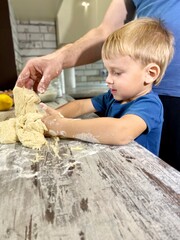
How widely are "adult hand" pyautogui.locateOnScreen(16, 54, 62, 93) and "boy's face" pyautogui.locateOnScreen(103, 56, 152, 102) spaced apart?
22cm

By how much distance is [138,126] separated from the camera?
538mm

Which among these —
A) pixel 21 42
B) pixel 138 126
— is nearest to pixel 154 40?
pixel 138 126

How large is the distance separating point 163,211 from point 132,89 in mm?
411

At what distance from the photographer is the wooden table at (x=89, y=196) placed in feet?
0.81

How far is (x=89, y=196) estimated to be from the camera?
31 cm

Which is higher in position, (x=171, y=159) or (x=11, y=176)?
(x=11, y=176)

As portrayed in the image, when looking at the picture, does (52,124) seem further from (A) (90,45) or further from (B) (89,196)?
(A) (90,45)

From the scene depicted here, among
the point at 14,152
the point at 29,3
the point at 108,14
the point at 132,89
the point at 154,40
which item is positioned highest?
the point at 29,3

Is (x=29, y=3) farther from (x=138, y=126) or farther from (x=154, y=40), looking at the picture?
(x=138, y=126)

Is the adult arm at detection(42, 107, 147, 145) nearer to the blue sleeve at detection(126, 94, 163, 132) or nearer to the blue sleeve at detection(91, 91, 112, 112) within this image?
the blue sleeve at detection(126, 94, 163, 132)

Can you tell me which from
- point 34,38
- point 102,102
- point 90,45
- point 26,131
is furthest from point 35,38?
point 26,131

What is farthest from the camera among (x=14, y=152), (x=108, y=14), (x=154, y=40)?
(x=108, y=14)

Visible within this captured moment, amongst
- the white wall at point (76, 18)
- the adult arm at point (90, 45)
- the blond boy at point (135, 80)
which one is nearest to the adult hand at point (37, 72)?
the adult arm at point (90, 45)

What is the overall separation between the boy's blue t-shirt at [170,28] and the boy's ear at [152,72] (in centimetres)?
11
